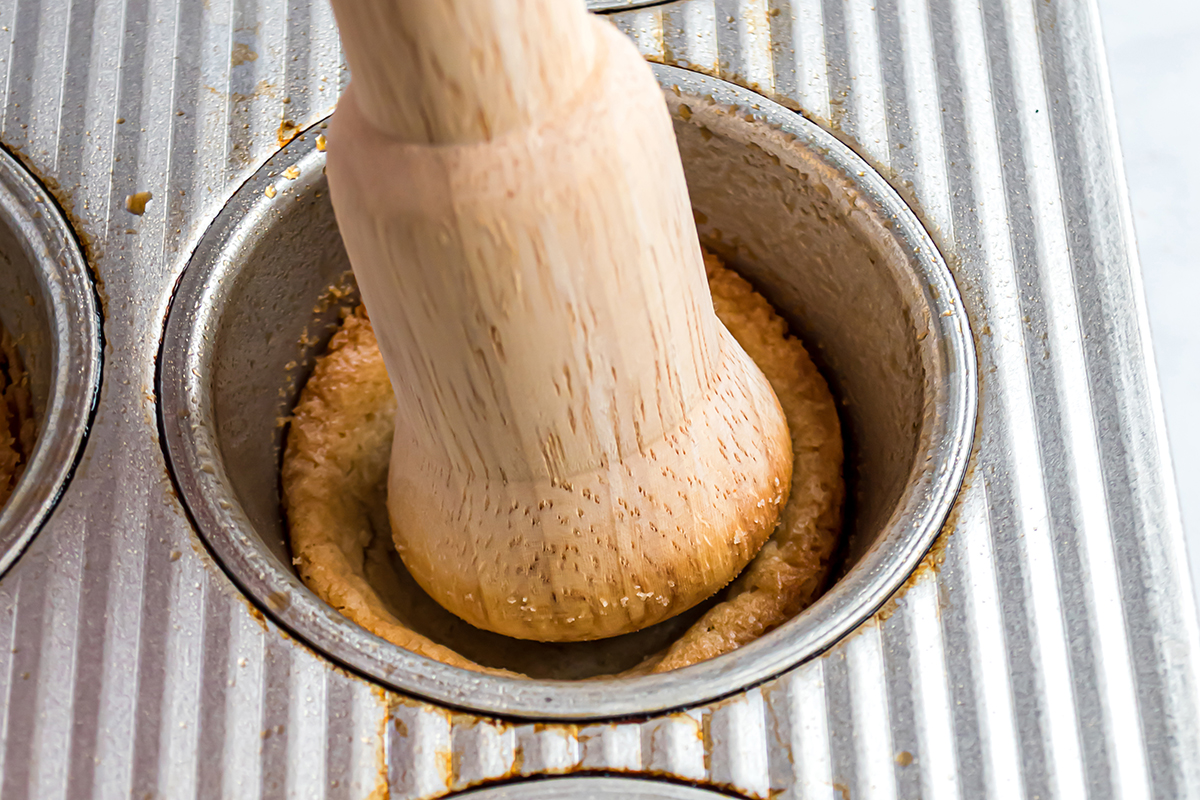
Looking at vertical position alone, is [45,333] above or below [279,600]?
above

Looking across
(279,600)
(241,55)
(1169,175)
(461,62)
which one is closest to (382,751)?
(279,600)

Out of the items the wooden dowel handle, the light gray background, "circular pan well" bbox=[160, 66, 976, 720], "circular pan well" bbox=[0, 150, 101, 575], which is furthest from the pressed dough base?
the light gray background

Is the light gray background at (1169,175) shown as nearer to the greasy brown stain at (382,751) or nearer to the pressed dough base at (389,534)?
the pressed dough base at (389,534)

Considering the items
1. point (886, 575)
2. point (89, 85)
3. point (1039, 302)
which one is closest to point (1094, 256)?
point (1039, 302)

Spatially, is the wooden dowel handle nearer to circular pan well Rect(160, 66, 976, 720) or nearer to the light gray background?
circular pan well Rect(160, 66, 976, 720)

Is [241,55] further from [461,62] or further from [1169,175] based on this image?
[1169,175]
